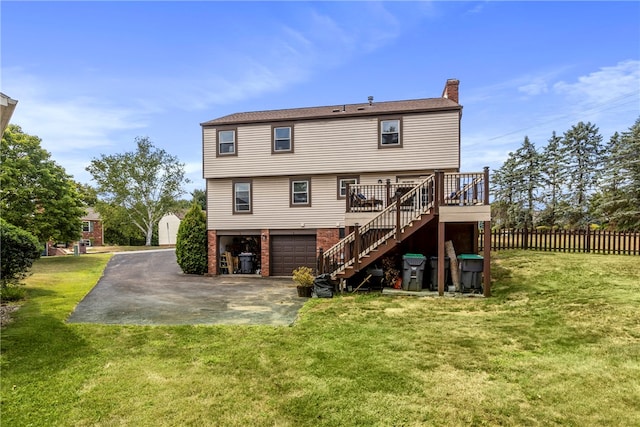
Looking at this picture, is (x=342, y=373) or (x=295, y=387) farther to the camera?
(x=342, y=373)

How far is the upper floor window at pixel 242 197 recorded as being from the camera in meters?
15.2

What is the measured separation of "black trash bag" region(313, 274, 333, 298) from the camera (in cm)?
991

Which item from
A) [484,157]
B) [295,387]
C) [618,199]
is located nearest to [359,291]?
[295,387]

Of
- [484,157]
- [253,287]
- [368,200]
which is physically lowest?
[253,287]

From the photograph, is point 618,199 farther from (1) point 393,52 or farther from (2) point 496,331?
(2) point 496,331

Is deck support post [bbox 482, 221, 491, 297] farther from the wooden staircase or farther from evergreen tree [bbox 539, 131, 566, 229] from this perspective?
A: evergreen tree [bbox 539, 131, 566, 229]

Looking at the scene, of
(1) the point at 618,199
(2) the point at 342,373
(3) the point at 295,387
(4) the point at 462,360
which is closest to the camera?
(3) the point at 295,387

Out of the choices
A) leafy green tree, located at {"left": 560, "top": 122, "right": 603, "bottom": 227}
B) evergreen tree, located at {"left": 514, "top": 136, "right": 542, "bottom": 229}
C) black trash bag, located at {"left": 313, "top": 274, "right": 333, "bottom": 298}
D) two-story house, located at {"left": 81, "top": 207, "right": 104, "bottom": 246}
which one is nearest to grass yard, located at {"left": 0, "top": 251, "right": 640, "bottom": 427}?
black trash bag, located at {"left": 313, "top": 274, "right": 333, "bottom": 298}

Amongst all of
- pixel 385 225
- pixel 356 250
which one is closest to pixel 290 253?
pixel 356 250

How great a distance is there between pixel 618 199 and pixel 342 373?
2603 centimetres

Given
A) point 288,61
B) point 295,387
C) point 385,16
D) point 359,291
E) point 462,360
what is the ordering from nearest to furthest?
point 295,387
point 462,360
point 359,291
point 385,16
point 288,61

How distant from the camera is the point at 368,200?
1175 centimetres

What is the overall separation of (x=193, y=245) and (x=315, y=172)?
22.2 ft

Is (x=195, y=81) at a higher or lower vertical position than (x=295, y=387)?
higher
